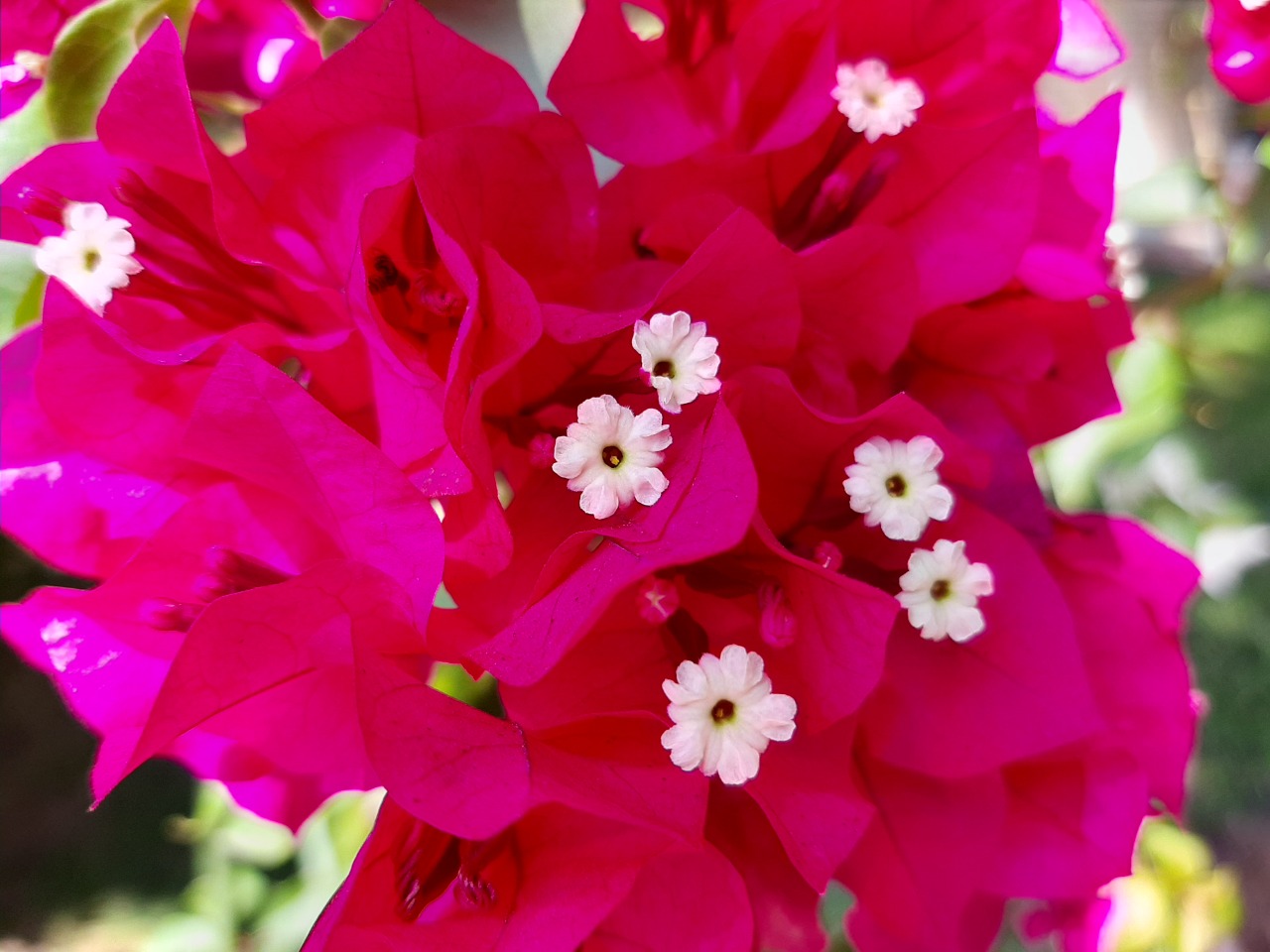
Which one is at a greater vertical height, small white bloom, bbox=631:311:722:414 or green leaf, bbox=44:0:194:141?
green leaf, bbox=44:0:194:141

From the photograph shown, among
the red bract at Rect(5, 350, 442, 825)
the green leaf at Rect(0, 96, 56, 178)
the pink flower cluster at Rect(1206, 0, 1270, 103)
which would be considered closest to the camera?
the red bract at Rect(5, 350, 442, 825)

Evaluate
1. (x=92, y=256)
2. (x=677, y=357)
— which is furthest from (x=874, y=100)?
(x=92, y=256)

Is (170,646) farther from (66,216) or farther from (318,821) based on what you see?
(318,821)

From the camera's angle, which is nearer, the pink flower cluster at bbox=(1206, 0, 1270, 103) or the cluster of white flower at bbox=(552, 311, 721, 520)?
the cluster of white flower at bbox=(552, 311, 721, 520)

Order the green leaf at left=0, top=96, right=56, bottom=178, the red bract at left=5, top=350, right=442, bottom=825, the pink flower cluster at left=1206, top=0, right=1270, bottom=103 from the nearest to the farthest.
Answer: the red bract at left=5, top=350, right=442, bottom=825 → the green leaf at left=0, top=96, right=56, bottom=178 → the pink flower cluster at left=1206, top=0, right=1270, bottom=103

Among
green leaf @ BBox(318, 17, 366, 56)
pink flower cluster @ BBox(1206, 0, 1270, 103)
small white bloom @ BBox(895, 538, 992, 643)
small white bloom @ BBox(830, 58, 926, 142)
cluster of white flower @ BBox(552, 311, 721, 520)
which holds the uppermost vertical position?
green leaf @ BBox(318, 17, 366, 56)

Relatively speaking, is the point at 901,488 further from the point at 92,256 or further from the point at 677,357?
the point at 92,256

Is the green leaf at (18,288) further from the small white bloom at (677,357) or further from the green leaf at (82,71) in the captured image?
the small white bloom at (677,357)

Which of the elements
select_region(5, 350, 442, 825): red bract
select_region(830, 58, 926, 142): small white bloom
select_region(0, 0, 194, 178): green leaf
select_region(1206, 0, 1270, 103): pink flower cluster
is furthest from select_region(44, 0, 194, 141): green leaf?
select_region(1206, 0, 1270, 103): pink flower cluster

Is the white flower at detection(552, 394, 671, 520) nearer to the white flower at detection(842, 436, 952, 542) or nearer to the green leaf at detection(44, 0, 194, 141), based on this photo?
the white flower at detection(842, 436, 952, 542)
